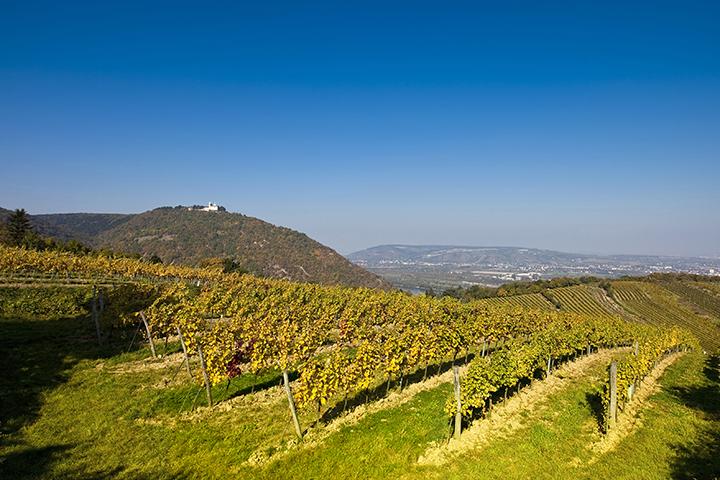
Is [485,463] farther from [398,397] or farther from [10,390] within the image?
[10,390]

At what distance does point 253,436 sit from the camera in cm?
1259

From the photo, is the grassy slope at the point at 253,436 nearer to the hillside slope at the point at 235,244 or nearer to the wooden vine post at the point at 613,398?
the wooden vine post at the point at 613,398

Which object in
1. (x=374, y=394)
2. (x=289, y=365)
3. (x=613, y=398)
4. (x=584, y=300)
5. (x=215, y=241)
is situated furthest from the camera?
(x=215, y=241)

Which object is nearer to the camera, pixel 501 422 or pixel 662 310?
pixel 501 422

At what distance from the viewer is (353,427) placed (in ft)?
44.0

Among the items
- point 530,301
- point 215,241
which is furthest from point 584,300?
point 215,241

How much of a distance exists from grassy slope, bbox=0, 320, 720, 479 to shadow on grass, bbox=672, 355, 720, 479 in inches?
2.6

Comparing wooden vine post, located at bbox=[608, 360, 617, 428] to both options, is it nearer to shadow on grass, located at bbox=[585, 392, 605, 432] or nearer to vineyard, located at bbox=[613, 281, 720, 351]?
shadow on grass, located at bbox=[585, 392, 605, 432]

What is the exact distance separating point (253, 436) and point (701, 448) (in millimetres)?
15968

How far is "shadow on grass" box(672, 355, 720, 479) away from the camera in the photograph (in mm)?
11117

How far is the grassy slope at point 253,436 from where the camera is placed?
35.3 feet

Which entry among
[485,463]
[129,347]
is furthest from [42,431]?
[485,463]

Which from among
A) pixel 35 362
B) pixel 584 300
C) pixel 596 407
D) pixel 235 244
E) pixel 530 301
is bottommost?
pixel 530 301

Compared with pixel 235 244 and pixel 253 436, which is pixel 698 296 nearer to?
pixel 253 436
